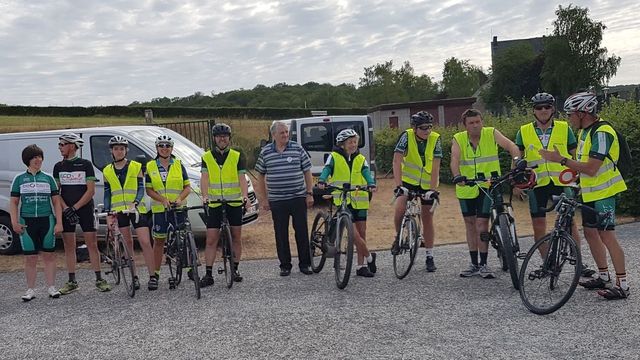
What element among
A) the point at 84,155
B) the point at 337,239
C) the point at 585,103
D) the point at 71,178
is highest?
the point at 585,103

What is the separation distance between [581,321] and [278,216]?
12.0ft

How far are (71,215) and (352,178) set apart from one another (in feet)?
10.9

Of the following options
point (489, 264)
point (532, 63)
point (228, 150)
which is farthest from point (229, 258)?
point (532, 63)

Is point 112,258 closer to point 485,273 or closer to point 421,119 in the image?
point 421,119

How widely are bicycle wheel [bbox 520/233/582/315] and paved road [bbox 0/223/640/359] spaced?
0.12 meters

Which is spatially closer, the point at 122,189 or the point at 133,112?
the point at 122,189

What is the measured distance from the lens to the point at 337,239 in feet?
21.6

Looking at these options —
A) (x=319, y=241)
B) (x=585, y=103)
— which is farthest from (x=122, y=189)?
(x=585, y=103)

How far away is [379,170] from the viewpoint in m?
23.7

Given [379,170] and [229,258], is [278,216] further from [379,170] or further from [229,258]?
[379,170]

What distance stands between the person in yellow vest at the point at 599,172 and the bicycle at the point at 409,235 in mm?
1674

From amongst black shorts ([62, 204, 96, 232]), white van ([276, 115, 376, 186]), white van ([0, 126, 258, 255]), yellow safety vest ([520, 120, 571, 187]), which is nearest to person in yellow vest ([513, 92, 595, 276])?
yellow safety vest ([520, 120, 571, 187])

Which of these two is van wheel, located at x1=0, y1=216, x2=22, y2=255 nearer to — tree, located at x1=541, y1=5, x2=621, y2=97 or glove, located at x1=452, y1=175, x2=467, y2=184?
glove, located at x1=452, y1=175, x2=467, y2=184

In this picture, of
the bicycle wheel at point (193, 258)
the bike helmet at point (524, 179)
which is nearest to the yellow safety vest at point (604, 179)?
the bike helmet at point (524, 179)
